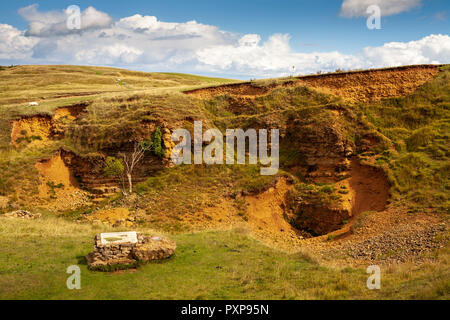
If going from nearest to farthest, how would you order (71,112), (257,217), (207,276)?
(207,276) < (257,217) < (71,112)

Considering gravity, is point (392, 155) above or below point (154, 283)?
above

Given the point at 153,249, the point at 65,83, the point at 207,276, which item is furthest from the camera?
the point at 65,83

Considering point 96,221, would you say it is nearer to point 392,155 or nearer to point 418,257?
point 418,257

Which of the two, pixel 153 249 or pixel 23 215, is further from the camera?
pixel 23 215

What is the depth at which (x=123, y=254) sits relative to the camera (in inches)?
511

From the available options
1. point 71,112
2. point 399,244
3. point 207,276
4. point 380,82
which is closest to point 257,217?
point 399,244

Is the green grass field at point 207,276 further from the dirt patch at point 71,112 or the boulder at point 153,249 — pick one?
the dirt patch at point 71,112

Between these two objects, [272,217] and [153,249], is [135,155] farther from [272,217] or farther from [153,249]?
[153,249]

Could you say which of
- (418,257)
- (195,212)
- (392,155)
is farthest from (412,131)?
(195,212)

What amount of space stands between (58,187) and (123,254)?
15.0 metres

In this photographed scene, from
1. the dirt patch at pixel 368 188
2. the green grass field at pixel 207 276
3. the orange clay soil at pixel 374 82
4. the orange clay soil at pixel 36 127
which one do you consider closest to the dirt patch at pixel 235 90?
the orange clay soil at pixel 374 82

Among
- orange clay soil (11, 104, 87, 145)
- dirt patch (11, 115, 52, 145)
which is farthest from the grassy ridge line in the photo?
dirt patch (11, 115, 52, 145)

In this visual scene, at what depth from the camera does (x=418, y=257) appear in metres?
13.5
